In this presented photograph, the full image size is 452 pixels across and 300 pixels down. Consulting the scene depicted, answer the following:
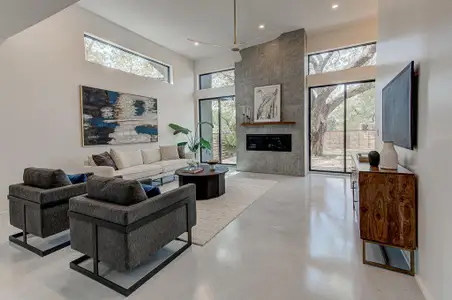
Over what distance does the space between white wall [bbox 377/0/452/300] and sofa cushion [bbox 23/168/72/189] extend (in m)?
3.61

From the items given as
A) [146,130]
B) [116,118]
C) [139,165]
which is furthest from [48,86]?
[146,130]

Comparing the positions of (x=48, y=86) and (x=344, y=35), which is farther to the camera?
(x=344, y=35)

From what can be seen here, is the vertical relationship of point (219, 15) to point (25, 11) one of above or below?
above

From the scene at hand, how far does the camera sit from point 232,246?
2.71 metres

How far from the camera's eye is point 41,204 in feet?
8.22

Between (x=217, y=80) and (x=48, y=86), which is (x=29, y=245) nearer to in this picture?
(x=48, y=86)

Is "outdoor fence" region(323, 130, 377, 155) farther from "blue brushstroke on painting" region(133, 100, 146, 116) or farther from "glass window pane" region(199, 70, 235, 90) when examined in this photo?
"blue brushstroke on painting" region(133, 100, 146, 116)

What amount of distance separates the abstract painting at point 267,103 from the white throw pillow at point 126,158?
3.65 metres

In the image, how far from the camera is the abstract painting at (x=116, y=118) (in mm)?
5262

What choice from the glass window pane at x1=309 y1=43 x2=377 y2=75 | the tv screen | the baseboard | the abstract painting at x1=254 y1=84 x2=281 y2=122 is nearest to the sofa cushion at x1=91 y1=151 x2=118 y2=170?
the abstract painting at x1=254 y1=84 x2=281 y2=122

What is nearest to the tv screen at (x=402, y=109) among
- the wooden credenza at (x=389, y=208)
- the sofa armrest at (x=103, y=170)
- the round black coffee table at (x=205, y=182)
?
the wooden credenza at (x=389, y=208)

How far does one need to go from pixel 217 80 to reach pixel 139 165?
14.8ft

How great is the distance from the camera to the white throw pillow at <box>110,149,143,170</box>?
5.29 m

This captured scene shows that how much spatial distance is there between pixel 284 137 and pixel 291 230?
416cm
